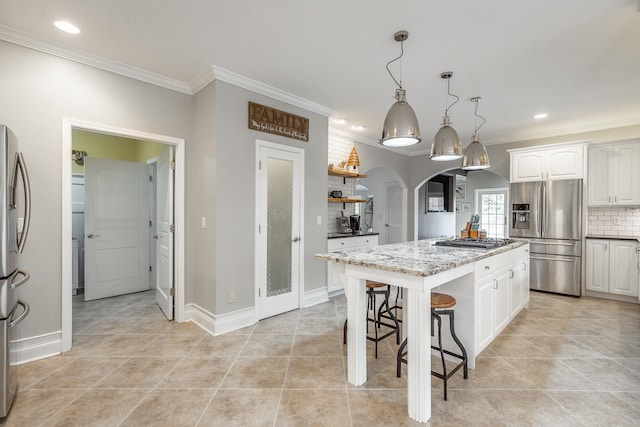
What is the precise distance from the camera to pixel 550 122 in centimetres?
467

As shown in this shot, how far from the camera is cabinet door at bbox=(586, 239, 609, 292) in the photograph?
14.4 feet

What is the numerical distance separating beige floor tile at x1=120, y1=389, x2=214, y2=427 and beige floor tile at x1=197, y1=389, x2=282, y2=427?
0.23 feet

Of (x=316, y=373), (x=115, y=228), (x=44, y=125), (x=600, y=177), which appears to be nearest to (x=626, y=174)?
(x=600, y=177)

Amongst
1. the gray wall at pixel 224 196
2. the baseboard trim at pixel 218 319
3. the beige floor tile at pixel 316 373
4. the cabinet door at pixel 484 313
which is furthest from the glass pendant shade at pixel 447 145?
the baseboard trim at pixel 218 319

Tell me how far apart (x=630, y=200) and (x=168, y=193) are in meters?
6.31

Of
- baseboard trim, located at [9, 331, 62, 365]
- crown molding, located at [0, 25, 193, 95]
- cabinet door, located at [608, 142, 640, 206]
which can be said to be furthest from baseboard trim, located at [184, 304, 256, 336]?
cabinet door, located at [608, 142, 640, 206]

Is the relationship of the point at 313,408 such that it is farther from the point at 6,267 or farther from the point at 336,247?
the point at 336,247

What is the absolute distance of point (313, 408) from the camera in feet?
6.34

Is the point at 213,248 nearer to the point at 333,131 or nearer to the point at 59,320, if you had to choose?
the point at 59,320

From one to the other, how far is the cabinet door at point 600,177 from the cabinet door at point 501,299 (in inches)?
112

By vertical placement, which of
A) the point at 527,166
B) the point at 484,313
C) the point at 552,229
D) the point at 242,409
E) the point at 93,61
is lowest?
the point at 242,409

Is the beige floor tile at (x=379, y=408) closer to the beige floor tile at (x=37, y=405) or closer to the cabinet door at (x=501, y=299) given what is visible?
the cabinet door at (x=501, y=299)

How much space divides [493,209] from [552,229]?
409 centimetres

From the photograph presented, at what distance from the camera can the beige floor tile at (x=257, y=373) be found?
2203 millimetres
